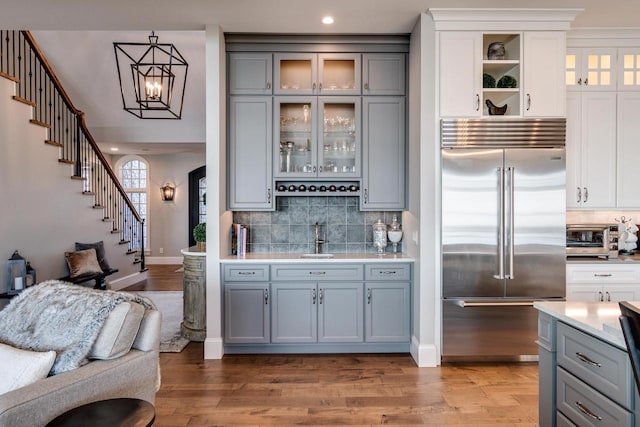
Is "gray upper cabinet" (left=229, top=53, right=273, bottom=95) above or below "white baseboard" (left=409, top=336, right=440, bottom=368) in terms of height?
above

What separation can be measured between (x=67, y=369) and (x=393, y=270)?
108 inches

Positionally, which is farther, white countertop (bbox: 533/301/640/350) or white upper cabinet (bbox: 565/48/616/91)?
white upper cabinet (bbox: 565/48/616/91)

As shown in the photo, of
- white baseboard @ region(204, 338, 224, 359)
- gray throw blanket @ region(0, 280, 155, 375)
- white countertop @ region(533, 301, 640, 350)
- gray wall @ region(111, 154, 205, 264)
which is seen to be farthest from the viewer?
gray wall @ region(111, 154, 205, 264)

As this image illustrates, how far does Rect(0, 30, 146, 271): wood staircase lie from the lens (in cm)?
518

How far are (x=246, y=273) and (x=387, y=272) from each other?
4.37 ft

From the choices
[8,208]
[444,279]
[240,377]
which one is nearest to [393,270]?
[444,279]

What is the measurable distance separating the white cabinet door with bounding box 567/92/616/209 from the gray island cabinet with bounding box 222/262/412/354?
1.79m

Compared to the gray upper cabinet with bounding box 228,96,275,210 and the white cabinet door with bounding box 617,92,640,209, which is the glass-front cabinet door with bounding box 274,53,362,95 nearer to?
the gray upper cabinet with bounding box 228,96,275,210

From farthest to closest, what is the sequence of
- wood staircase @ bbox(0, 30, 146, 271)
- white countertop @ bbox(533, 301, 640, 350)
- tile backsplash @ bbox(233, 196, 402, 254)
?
1. wood staircase @ bbox(0, 30, 146, 271)
2. tile backsplash @ bbox(233, 196, 402, 254)
3. white countertop @ bbox(533, 301, 640, 350)

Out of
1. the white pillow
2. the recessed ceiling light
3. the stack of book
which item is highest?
the recessed ceiling light

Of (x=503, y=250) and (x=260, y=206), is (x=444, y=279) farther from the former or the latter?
(x=260, y=206)

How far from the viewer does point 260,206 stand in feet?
13.3

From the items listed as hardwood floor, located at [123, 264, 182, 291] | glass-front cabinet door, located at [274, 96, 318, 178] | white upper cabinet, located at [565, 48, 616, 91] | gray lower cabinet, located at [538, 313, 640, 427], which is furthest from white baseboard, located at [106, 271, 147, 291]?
white upper cabinet, located at [565, 48, 616, 91]

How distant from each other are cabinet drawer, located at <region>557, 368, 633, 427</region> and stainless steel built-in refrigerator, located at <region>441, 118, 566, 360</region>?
1.57 meters
